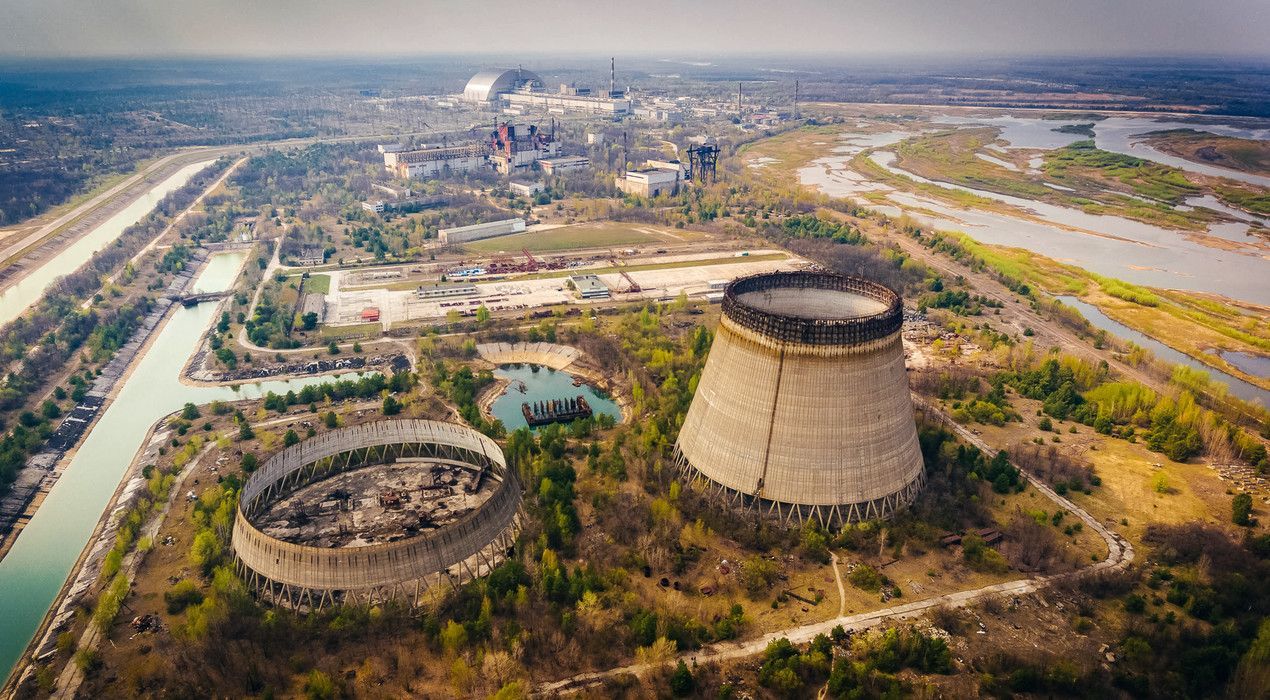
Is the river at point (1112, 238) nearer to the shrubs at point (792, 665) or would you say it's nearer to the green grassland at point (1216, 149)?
the green grassland at point (1216, 149)

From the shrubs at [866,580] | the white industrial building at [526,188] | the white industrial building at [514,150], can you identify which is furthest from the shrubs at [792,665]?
the white industrial building at [514,150]

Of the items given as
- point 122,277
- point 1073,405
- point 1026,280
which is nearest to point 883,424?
point 1073,405

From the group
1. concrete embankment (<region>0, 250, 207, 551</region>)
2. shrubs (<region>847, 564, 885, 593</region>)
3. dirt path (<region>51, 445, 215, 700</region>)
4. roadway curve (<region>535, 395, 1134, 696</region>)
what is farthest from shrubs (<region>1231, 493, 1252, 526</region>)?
concrete embankment (<region>0, 250, 207, 551</region>)

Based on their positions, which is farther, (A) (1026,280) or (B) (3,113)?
(B) (3,113)

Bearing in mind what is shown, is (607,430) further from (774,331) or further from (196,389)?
(196,389)

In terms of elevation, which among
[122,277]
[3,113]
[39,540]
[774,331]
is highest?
[3,113]

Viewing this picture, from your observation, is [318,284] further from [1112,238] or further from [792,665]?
[1112,238]
